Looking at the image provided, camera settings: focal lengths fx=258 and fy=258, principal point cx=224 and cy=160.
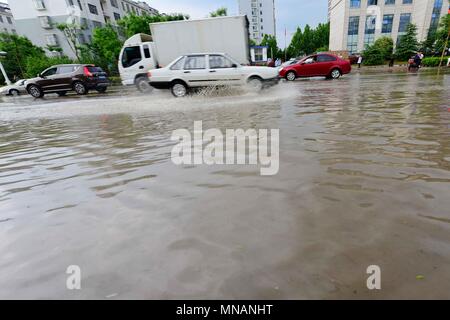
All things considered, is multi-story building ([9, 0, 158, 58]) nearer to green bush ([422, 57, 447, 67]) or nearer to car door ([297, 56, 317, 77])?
car door ([297, 56, 317, 77])

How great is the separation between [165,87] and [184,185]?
832 centimetres

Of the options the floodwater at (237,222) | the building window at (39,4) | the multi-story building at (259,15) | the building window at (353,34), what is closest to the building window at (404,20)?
the building window at (353,34)

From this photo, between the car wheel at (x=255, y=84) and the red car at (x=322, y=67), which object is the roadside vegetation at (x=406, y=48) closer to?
the red car at (x=322, y=67)

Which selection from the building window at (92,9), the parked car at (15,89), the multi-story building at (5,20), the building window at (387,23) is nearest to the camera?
the parked car at (15,89)

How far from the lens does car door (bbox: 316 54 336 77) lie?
47.6ft

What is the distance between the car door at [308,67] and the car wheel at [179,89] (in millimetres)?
8030

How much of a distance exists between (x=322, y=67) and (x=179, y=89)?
29.4 ft

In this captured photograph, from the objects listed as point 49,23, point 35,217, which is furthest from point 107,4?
point 35,217

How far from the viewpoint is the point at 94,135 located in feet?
16.2

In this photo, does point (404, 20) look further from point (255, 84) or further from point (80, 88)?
point (80, 88)

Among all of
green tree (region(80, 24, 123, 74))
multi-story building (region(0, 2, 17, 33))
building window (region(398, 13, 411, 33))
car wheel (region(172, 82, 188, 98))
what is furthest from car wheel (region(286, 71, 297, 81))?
multi-story building (region(0, 2, 17, 33))

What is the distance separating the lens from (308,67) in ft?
48.5

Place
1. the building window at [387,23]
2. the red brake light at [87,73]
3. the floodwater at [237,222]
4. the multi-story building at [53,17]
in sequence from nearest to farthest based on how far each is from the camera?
the floodwater at [237,222], the red brake light at [87,73], the multi-story building at [53,17], the building window at [387,23]

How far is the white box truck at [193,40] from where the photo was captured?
1121cm
